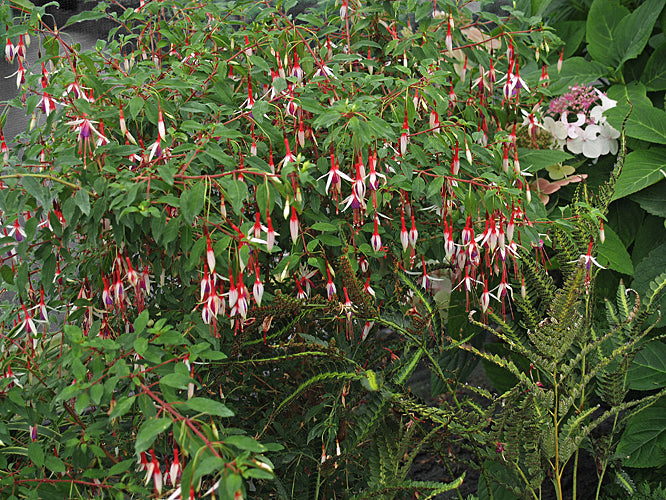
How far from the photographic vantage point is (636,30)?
1756mm

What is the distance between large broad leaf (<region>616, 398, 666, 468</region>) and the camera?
59.4 inches

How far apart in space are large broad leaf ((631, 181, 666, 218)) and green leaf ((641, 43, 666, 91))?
0.31 meters

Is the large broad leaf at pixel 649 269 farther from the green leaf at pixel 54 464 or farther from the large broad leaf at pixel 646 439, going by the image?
the green leaf at pixel 54 464

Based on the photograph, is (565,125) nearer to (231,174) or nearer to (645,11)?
(645,11)

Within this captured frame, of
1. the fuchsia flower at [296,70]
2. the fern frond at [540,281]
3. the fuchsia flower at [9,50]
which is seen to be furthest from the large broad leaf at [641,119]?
the fuchsia flower at [9,50]

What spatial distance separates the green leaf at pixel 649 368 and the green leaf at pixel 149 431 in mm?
1246

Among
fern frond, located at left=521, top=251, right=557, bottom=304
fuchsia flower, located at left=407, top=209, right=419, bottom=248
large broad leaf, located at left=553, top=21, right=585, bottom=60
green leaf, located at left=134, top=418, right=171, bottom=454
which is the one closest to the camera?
green leaf, located at left=134, top=418, right=171, bottom=454

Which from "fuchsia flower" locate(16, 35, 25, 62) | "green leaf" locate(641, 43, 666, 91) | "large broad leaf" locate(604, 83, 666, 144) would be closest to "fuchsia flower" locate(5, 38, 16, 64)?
"fuchsia flower" locate(16, 35, 25, 62)

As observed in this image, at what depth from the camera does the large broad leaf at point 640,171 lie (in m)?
1.56

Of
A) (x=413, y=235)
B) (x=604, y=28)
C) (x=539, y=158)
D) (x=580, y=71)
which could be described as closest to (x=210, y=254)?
(x=413, y=235)

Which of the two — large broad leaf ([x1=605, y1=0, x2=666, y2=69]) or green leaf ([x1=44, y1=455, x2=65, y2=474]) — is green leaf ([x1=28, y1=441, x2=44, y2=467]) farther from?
large broad leaf ([x1=605, y1=0, x2=666, y2=69])

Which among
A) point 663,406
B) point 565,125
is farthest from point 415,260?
point 663,406

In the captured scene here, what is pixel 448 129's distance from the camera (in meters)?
1.09

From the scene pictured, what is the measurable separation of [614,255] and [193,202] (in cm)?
114
